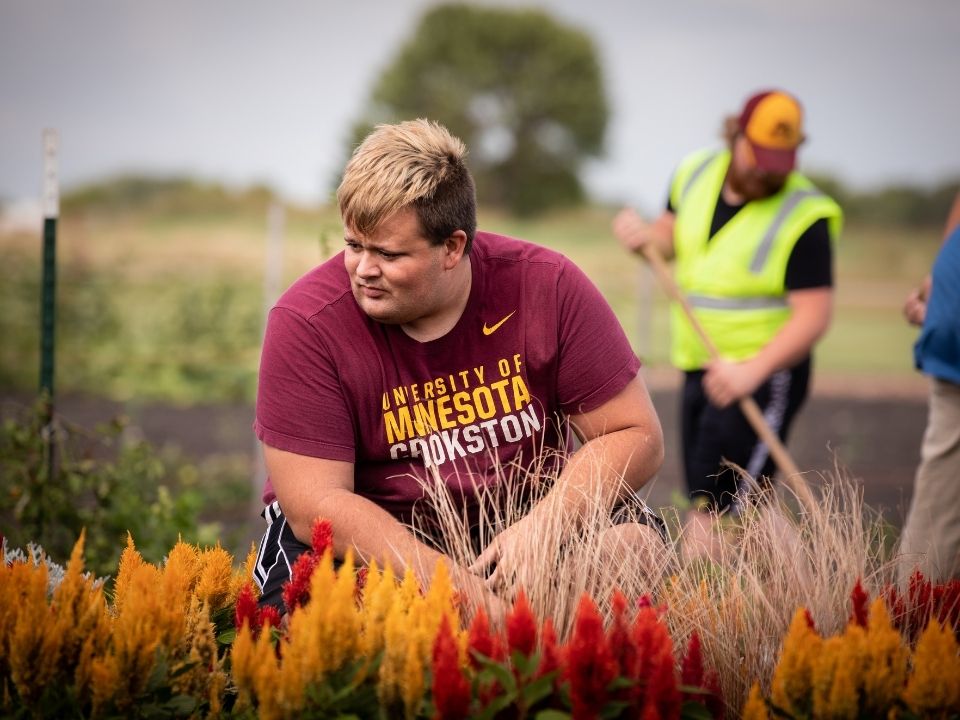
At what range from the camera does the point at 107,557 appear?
4238 mm

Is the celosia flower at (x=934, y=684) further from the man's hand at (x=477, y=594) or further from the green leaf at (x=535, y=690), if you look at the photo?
the man's hand at (x=477, y=594)

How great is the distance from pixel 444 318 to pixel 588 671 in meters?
1.22

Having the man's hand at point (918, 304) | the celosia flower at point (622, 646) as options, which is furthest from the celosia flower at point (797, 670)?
the man's hand at point (918, 304)

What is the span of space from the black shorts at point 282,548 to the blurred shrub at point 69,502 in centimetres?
124

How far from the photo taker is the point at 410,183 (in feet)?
9.02

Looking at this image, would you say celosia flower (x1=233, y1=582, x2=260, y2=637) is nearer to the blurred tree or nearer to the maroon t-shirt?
the maroon t-shirt

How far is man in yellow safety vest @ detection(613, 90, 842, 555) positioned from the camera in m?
4.60

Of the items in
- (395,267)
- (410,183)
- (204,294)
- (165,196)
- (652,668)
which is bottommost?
(204,294)

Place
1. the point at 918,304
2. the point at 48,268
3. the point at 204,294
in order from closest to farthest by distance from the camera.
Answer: the point at 918,304 < the point at 48,268 < the point at 204,294

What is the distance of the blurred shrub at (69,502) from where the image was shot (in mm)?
4254

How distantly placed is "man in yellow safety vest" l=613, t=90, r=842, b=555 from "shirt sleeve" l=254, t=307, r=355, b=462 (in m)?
2.01

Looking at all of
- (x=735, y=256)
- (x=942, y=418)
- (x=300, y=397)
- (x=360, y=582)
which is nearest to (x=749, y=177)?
(x=735, y=256)

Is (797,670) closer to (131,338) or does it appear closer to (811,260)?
(811,260)

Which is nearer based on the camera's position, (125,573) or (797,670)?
(797,670)
